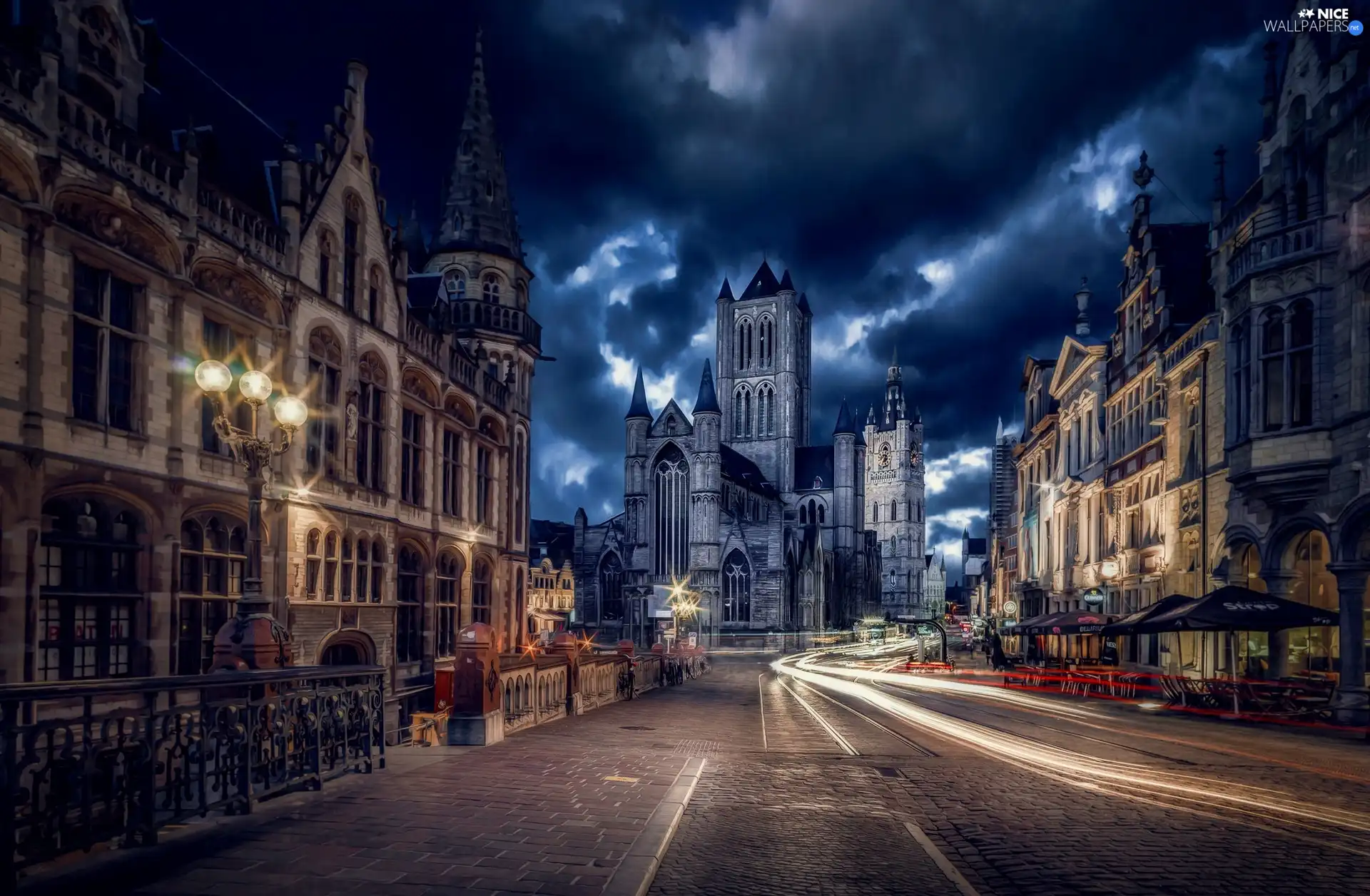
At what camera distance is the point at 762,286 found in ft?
362

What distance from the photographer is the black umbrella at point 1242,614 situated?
19.1 metres

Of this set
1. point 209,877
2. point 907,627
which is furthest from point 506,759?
point 907,627

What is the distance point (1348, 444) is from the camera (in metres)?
19.5

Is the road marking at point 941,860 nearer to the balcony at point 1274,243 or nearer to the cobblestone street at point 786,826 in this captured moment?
the cobblestone street at point 786,826

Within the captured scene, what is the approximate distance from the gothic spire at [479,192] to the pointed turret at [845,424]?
79.6 meters

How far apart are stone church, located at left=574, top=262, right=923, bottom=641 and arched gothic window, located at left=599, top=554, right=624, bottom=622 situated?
0.31ft

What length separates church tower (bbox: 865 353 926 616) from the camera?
143 metres

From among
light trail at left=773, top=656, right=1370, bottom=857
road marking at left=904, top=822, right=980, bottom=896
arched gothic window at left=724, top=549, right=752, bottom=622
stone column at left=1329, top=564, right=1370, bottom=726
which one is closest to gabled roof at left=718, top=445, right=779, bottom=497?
arched gothic window at left=724, top=549, right=752, bottom=622

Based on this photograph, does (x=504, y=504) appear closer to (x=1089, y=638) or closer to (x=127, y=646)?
(x=127, y=646)

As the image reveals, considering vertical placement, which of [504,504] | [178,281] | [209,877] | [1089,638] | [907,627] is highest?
[178,281]

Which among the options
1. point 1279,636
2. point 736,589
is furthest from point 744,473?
point 1279,636

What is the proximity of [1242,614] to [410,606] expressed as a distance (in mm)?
20151

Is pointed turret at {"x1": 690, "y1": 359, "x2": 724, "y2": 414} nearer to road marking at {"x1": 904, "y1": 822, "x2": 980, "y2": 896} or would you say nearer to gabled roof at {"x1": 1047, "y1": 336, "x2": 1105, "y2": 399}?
gabled roof at {"x1": 1047, "y1": 336, "x2": 1105, "y2": 399}

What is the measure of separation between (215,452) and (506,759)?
28.2 feet
